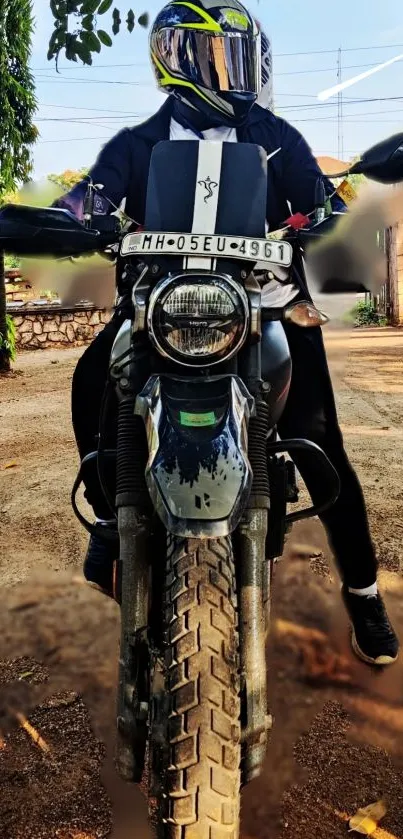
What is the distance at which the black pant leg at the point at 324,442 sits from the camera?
2.44 m

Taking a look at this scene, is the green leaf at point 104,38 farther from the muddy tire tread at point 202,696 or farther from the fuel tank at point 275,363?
the muddy tire tread at point 202,696

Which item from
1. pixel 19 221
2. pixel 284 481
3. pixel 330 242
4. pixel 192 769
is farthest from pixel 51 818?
pixel 330 242

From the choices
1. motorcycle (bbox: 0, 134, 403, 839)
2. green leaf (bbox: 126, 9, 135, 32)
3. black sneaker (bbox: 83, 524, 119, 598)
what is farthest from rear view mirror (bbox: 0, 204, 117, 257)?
green leaf (bbox: 126, 9, 135, 32)

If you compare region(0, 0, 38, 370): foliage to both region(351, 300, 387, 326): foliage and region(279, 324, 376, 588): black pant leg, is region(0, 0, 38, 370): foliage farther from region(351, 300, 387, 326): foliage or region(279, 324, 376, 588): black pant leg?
region(351, 300, 387, 326): foliage

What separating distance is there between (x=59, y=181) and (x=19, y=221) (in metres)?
0.47

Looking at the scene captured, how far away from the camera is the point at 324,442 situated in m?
2.58

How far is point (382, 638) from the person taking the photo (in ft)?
8.89

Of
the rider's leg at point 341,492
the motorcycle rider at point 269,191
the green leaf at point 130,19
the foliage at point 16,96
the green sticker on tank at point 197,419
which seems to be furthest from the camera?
the foliage at point 16,96

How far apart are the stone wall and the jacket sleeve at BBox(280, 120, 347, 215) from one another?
52.8 feet

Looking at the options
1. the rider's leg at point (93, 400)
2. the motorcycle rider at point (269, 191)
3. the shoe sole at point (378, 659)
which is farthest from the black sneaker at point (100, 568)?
the shoe sole at point (378, 659)

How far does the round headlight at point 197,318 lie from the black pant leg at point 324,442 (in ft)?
2.26

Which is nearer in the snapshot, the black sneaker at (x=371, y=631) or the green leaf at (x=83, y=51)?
the black sneaker at (x=371, y=631)

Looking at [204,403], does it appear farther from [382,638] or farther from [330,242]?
[382,638]

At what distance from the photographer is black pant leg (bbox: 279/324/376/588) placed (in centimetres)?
244
